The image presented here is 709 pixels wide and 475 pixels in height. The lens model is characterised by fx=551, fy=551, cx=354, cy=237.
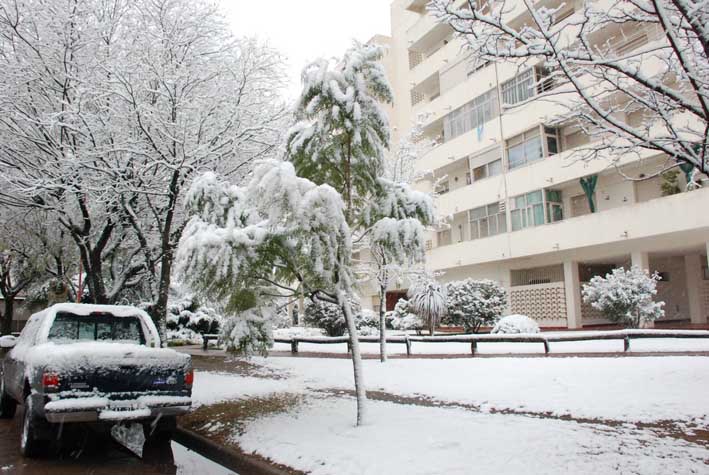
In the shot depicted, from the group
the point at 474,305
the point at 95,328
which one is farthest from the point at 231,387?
the point at 474,305

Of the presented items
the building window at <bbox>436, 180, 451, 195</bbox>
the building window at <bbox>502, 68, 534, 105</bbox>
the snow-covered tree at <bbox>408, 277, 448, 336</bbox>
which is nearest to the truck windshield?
the snow-covered tree at <bbox>408, 277, 448, 336</bbox>

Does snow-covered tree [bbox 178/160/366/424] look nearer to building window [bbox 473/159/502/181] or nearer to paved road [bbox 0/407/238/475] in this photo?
paved road [bbox 0/407/238/475]

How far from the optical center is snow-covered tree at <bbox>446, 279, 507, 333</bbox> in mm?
21000

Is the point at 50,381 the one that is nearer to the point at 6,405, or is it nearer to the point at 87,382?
the point at 87,382

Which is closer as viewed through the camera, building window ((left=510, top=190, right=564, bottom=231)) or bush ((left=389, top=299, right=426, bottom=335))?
bush ((left=389, top=299, right=426, bottom=335))

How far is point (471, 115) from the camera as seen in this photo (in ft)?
94.1

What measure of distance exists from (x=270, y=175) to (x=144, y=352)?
2751 mm

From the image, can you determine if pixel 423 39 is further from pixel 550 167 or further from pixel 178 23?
pixel 178 23

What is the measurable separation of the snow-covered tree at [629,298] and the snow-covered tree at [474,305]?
426 centimetres

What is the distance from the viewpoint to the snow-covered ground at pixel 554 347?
1387cm

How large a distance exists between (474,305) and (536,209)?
21.1 ft

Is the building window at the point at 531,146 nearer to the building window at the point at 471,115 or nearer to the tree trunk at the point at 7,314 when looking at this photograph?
the building window at the point at 471,115

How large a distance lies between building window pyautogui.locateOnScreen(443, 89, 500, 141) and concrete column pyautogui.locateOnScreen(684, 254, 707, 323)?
1088 centimetres

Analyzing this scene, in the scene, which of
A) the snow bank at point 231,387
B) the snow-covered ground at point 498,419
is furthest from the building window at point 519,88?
the snow bank at point 231,387
